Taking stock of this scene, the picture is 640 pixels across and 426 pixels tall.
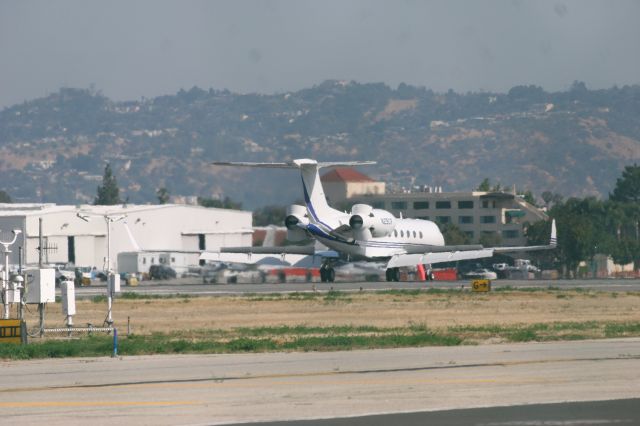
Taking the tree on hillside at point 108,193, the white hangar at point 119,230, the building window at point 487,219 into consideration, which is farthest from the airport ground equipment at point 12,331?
the tree on hillside at point 108,193


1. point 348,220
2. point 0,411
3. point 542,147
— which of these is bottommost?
point 0,411

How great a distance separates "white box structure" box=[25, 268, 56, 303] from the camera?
115 feet

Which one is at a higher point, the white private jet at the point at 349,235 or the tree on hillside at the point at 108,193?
the tree on hillside at the point at 108,193

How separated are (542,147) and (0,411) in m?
132

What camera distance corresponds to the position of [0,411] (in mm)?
20828

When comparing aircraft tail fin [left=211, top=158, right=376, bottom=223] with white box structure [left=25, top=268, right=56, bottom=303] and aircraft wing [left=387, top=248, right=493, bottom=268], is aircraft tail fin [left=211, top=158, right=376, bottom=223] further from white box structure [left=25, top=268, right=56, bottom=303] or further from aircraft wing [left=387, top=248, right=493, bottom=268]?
white box structure [left=25, top=268, right=56, bottom=303]

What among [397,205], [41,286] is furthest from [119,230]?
[41,286]

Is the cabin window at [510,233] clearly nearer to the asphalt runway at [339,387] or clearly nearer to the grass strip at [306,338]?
the grass strip at [306,338]

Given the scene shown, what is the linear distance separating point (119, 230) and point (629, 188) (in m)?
74.6

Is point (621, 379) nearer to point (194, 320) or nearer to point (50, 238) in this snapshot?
point (194, 320)

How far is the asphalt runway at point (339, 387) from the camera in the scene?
19.7 m

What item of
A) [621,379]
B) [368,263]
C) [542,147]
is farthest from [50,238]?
[621,379]

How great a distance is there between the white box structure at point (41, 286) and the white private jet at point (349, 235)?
113 feet

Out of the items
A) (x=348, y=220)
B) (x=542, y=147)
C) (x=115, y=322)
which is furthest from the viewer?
(x=542, y=147)
